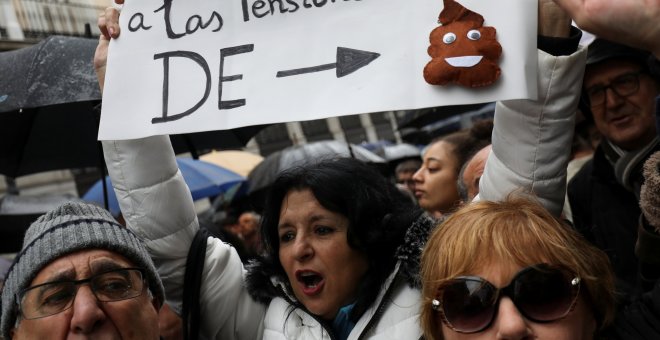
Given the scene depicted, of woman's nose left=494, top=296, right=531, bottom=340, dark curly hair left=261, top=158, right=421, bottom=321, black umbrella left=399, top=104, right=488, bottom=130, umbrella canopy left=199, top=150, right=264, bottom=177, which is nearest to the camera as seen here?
woman's nose left=494, top=296, right=531, bottom=340

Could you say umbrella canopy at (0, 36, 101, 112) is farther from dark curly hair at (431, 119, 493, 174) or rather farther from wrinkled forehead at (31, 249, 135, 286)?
dark curly hair at (431, 119, 493, 174)

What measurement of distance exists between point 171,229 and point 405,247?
2.45 ft

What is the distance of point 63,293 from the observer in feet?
6.61

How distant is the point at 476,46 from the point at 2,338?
1.56 meters

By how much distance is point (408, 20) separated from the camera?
1886 millimetres

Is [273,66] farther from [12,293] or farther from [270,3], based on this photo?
[12,293]

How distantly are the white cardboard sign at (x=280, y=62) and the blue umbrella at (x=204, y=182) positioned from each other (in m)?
4.92

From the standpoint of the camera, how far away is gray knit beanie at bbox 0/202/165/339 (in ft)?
6.79

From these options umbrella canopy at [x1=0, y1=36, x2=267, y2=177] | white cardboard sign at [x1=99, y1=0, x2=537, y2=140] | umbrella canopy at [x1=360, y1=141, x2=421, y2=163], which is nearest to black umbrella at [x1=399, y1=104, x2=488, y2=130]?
umbrella canopy at [x1=360, y1=141, x2=421, y2=163]

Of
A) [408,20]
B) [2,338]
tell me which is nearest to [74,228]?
[2,338]

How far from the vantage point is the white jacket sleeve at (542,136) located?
5.89 ft

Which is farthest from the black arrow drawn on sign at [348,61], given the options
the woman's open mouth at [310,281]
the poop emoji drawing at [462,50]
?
the woman's open mouth at [310,281]

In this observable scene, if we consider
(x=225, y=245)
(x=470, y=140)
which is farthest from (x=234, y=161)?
(x=225, y=245)

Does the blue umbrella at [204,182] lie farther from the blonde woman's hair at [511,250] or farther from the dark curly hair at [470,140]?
the blonde woman's hair at [511,250]
